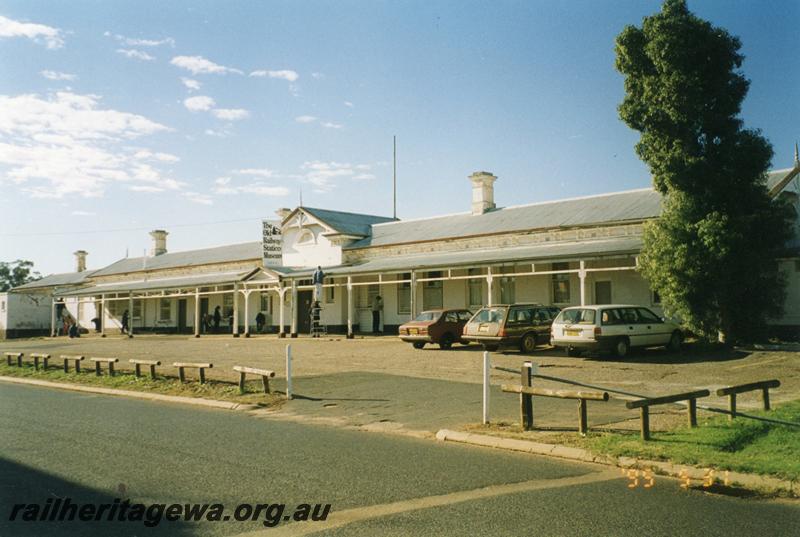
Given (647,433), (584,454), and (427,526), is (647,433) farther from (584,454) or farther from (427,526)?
(427,526)

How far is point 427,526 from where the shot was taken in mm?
5449

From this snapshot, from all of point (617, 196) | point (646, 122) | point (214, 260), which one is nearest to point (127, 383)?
point (646, 122)

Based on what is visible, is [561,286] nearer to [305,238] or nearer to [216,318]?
[305,238]

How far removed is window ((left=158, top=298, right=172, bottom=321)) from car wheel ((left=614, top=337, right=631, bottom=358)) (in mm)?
34697

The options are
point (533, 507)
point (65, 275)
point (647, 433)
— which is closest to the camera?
point (533, 507)

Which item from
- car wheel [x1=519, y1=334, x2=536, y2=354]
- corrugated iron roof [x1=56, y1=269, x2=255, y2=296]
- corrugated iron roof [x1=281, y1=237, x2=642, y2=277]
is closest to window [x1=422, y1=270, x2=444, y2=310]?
corrugated iron roof [x1=281, y1=237, x2=642, y2=277]

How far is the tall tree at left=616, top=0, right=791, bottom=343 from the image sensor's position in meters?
19.5

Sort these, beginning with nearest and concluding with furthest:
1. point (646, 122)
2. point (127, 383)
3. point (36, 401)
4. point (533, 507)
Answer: point (533, 507) < point (36, 401) < point (127, 383) < point (646, 122)

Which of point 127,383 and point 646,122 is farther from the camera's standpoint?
point 646,122

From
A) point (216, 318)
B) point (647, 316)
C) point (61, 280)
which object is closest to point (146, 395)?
point (647, 316)

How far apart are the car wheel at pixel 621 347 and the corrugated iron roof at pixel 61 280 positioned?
47977 mm

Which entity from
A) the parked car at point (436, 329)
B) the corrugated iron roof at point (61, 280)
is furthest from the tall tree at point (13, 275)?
the parked car at point (436, 329)

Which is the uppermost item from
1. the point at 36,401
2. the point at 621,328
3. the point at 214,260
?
the point at 214,260

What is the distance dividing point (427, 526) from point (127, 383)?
1379cm
